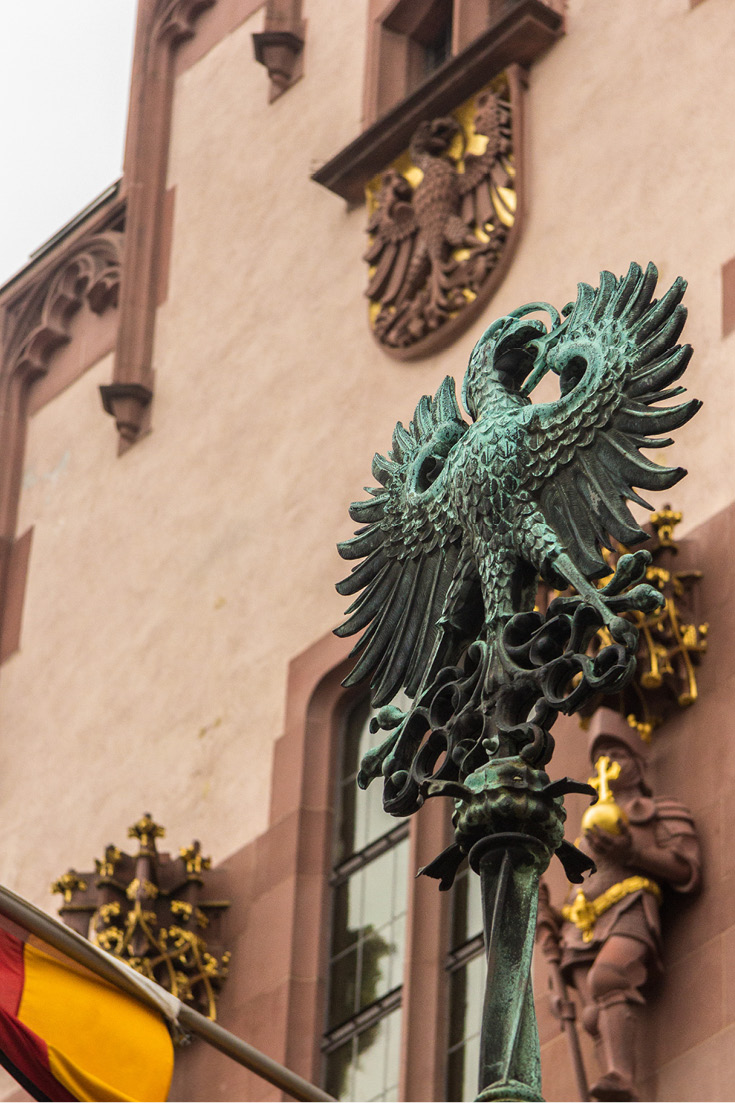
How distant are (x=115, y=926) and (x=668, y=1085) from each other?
486cm

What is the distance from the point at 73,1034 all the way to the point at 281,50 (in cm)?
1296

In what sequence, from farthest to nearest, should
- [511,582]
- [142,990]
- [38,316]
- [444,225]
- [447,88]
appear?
[38,316] < [447,88] < [444,225] < [142,990] < [511,582]

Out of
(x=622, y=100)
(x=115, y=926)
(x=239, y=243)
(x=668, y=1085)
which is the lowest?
(x=668, y=1085)

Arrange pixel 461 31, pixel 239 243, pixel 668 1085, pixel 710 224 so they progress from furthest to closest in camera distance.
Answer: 1. pixel 239 243
2. pixel 461 31
3. pixel 710 224
4. pixel 668 1085

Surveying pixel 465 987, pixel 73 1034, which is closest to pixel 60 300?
pixel 465 987

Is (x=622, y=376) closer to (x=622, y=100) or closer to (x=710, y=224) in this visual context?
(x=710, y=224)

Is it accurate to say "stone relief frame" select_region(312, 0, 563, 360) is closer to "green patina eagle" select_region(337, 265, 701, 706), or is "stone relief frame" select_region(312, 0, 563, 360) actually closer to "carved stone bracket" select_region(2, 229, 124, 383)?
"carved stone bracket" select_region(2, 229, 124, 383)

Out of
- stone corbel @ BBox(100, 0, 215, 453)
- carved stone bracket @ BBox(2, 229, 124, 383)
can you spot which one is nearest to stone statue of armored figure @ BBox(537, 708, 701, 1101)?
stone corbel @ BBox(100, 0, 215, 453)

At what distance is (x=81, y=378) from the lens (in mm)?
22938

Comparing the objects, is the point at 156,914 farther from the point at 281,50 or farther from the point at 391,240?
the point at 281,50

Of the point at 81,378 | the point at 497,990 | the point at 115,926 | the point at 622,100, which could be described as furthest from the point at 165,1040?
the point at 81,378

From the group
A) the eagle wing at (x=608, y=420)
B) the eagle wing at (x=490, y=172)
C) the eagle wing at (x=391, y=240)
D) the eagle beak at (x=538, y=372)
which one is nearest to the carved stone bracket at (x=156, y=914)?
the eagle wing at (x=391, y=240)

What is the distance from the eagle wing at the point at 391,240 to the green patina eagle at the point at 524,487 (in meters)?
10.9

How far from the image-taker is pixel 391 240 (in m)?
18.9
